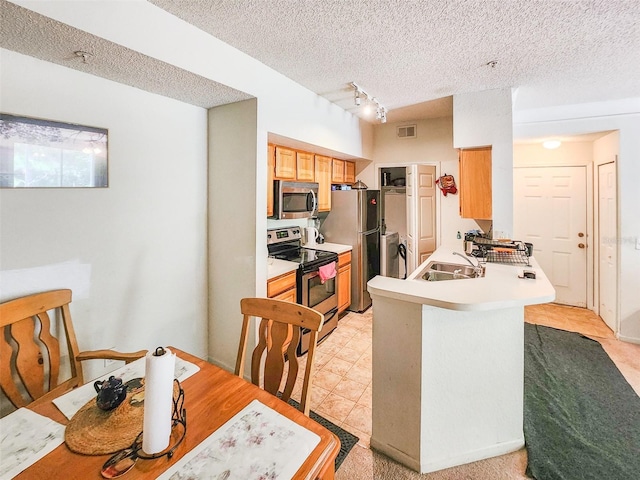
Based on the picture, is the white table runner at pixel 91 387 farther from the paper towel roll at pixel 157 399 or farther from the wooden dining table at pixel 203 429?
the paper towel roll at pixel 157 399

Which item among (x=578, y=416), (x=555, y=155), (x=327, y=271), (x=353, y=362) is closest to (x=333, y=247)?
(x=327, y=271)

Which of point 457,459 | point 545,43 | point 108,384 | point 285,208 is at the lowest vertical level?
point 457,459

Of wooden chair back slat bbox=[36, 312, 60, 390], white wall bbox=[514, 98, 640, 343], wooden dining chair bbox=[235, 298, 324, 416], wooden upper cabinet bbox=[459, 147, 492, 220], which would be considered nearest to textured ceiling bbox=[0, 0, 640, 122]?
white wall bbox=[514, 98, 640, 343]

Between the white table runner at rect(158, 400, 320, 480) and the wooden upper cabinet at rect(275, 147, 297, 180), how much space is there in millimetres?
2389

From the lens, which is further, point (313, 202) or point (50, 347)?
point (313, 202)

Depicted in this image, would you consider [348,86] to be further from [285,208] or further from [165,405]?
[165,405]

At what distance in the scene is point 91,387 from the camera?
1.23 metres

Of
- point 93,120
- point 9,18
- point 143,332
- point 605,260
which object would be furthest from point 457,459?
point 605,260

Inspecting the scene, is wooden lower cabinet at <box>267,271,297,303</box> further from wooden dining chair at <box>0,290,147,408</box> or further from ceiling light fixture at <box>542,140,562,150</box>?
ceiling light fixture at <box>542,140,562,150</box>

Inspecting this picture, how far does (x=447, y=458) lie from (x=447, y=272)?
1.45m

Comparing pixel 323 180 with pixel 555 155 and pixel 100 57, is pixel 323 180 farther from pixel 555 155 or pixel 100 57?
pixel 555 155

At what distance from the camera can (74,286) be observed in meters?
1.86

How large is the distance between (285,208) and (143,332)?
170cm

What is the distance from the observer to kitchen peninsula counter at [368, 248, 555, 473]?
159 centimetres
